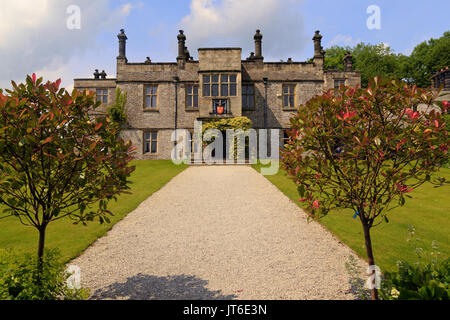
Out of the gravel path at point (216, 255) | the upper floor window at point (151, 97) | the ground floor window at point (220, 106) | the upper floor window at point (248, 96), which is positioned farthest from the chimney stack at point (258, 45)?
the gravel path at point (216, 255)

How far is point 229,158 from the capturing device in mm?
21656

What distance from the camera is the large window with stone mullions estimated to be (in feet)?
76.4

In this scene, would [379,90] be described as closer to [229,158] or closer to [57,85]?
[57,85]

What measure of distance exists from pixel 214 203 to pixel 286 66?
19820 millimetres

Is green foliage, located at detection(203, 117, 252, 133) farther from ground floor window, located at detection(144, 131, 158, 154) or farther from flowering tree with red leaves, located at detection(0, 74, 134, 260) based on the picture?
flowering tree with red leaves, located at detection(0, 74, 134, 260)

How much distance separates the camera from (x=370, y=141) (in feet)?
11.2

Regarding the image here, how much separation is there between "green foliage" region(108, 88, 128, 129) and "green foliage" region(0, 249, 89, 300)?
866 inches

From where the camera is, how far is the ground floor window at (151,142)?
24.8m

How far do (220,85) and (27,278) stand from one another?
21759 mm

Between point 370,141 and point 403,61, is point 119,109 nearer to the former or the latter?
point 370,141

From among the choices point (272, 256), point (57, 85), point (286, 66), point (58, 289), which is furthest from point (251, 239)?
point (286, 66)

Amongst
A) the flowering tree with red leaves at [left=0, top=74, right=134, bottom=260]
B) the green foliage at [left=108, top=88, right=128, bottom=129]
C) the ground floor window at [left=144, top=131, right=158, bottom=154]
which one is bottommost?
the flowering tree with red leaves at [left=0, top=74, right=134, bottom=260]

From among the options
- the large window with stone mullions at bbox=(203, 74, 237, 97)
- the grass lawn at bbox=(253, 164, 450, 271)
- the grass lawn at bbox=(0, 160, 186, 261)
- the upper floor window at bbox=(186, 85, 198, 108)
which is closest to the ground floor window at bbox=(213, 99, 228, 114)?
the large window with stone mullions at bbox=(203, 74, 237, 97)

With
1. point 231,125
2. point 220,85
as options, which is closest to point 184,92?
point 220,85
